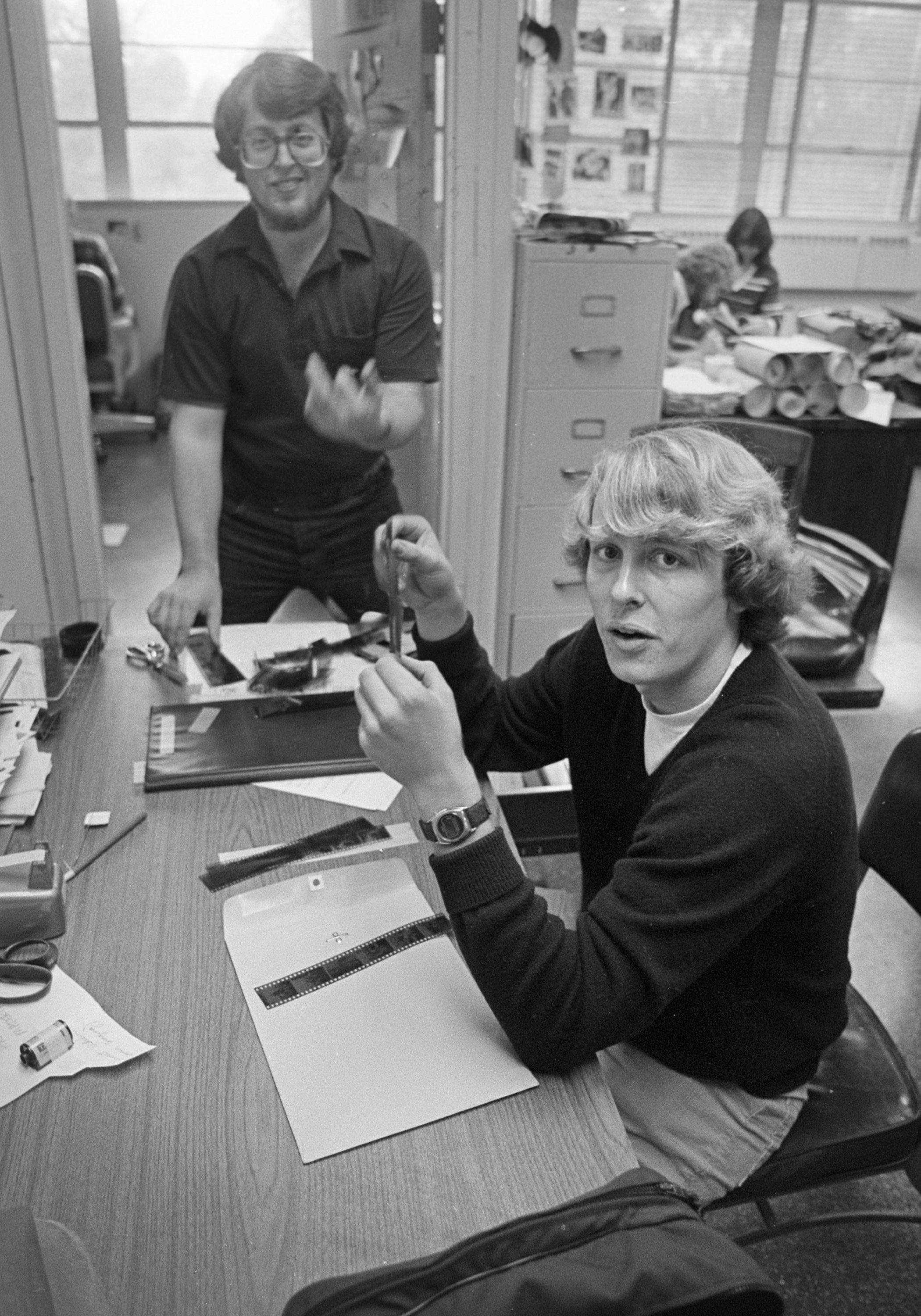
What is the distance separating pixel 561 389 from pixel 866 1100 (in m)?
2.04

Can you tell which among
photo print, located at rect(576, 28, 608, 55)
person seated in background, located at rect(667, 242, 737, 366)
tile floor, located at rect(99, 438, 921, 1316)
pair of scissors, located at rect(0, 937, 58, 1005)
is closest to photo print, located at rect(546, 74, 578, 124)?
photo print, located at rect(576, 28, 608, 55)

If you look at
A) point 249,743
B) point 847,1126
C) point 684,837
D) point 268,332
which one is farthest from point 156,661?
point 847,1126

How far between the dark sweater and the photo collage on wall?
2694 millimetres

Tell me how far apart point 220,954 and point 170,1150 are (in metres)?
0.25

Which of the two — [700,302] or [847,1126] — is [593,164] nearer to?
[700,302]

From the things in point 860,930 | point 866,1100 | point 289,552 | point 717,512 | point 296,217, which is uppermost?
point 296,217

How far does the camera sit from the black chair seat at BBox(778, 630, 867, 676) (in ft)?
9.75

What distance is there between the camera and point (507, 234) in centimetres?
255

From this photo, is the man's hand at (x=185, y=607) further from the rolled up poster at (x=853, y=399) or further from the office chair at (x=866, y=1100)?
the rolled up poster at (x=853, y=399)

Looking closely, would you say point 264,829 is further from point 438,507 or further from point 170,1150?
point 438,507

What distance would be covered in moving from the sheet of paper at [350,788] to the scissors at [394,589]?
175mm

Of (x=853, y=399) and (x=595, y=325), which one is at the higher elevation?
(x=595, y=325)

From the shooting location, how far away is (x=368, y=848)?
132 cm

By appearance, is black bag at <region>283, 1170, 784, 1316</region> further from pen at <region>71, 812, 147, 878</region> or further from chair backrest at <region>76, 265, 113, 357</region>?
chair backrest at <region>76, 265, 113, 357</region>
